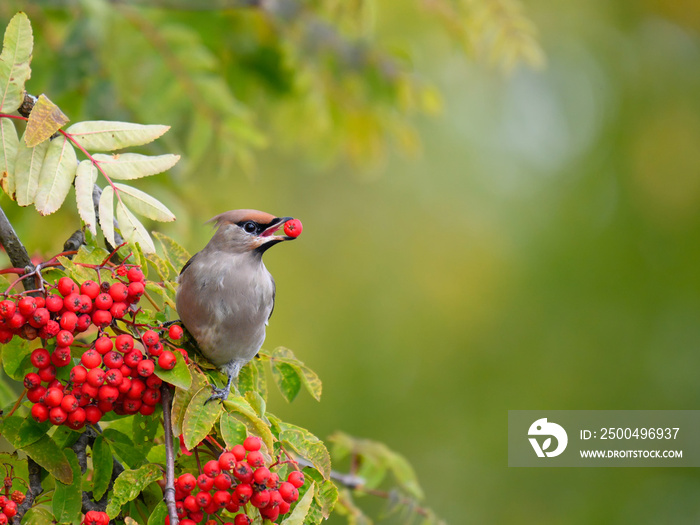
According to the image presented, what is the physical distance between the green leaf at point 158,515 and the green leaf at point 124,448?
0.22m

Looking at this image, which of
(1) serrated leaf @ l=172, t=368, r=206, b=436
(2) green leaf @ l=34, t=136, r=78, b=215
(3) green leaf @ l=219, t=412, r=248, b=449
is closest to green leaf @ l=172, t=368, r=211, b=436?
(1) serrated leaf @ l=172, t=368, r=206, b=436

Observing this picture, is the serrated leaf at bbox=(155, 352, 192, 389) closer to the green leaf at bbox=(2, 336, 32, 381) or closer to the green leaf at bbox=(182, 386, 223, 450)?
the green leaf at bbox=(182, 386, 223, 450)

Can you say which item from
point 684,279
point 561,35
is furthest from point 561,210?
point 561,35

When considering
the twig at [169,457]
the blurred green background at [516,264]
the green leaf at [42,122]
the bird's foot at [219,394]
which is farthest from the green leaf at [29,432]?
the blurred green background at [516,264]

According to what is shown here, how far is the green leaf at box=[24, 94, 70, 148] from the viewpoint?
217 cm

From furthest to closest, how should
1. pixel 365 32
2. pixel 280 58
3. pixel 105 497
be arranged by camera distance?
pixel 280 58
pixel 365 32
pixel 105 497

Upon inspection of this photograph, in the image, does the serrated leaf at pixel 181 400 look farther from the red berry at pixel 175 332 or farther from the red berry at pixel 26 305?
the red berry at pixel 26 305

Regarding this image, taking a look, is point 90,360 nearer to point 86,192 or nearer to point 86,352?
point 86,352

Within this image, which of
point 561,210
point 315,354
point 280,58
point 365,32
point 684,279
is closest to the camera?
point 365,32

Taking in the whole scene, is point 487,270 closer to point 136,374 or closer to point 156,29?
point 156,29

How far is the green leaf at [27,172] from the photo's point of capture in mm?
2242

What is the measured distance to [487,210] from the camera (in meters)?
12.4

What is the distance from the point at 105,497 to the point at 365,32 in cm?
302

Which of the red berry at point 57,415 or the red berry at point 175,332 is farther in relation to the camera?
the red berry at point 175,332
